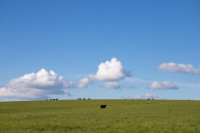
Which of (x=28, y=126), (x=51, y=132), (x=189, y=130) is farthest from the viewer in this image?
(x=28, y=126)

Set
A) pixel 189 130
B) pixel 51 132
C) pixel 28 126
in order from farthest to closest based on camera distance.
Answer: pixel 28 126, pixel 189 130, pixel 51 132

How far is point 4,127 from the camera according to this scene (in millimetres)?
18609

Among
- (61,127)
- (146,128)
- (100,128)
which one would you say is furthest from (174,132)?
(61,127)

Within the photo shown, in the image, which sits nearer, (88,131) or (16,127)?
(88,131)

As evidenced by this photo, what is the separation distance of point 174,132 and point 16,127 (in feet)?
36.0

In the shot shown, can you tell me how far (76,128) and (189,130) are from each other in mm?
7789

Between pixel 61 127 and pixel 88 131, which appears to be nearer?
pixel 88 131

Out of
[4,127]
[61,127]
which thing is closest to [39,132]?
[61,127]

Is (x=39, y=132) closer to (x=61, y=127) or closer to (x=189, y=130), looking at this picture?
(x=61, y=127)

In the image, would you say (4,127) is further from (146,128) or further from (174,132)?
(174,132)

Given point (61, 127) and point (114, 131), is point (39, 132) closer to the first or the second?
point (61, 127)

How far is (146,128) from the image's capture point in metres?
18.2

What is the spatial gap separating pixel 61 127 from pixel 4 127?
13.4ft

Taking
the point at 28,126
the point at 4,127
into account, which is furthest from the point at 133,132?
the point at 4,127
